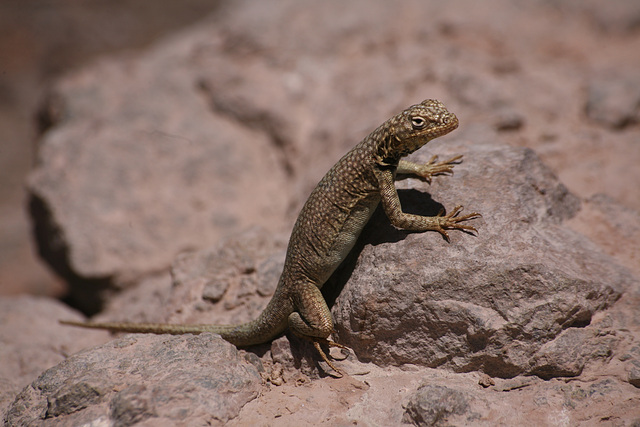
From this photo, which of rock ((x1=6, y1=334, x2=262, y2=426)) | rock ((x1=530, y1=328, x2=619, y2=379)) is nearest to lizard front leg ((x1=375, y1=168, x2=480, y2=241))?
rock ((x1=530, y1=328, x2=619, y2=379))

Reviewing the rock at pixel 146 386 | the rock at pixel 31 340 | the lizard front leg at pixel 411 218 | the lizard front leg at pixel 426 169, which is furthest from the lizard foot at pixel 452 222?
the rock at pixel 31 340

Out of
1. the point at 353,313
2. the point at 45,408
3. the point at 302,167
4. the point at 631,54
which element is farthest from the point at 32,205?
the point at 631,54

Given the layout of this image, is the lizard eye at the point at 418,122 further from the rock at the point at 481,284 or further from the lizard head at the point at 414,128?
the rock at the point at 481,284

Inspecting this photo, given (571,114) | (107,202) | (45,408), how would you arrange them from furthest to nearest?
(107,202) → (571,114) → (45,408)

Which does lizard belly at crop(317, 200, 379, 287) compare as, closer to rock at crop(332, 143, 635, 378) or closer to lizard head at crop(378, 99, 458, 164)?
rock at crop(332, 143, 635, 378)

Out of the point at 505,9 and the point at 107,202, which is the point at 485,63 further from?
the point at 107,202

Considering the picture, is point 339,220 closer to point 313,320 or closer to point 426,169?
point 313,320

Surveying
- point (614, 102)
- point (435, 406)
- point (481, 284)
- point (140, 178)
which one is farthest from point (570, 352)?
point (140, 178)
